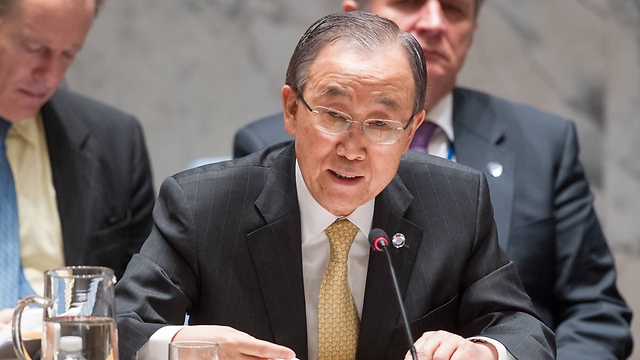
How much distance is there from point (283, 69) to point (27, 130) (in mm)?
1436

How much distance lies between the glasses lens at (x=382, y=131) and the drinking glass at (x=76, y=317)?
0.64 m

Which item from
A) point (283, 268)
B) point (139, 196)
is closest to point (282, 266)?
point (283, 268)

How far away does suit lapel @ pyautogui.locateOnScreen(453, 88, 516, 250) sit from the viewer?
8.07 ft

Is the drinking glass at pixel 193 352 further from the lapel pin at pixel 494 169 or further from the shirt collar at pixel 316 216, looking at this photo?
the lapel pin at pixel 494 169

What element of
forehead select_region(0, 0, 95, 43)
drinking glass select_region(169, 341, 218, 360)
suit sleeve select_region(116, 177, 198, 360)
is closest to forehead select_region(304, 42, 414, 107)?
suit sleeve select_region(116, 177, 198, 360)

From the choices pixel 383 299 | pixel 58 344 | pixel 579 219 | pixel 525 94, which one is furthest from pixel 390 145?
pixel 525 94

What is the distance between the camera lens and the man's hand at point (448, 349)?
143 cm

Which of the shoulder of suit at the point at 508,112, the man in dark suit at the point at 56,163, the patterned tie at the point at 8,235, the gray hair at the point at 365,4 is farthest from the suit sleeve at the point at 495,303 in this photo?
the patterned tie at the point at 8,235

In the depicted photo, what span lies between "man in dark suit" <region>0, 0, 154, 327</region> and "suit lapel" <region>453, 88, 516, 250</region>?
1.32m

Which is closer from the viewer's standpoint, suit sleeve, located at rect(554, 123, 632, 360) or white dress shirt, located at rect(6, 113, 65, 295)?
suit sleeve, located at rect(554, 123, 632, 360)

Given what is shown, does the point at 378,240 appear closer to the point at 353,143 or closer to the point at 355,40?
the point at 353,143

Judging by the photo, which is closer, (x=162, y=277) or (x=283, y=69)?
(x=162, y=277)

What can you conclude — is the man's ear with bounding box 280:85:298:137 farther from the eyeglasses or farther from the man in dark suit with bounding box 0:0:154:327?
the man in dark suit with bounding box 0:0:154:327

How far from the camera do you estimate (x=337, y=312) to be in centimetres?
166
